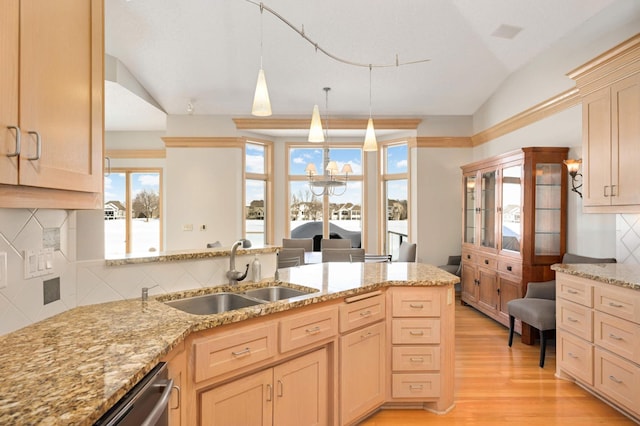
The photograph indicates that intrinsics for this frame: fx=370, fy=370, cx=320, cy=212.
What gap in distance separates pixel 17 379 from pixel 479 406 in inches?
106

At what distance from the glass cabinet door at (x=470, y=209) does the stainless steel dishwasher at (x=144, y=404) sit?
4780 millimetres

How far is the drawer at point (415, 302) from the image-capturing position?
2.48 metres

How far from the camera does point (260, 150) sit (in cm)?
689

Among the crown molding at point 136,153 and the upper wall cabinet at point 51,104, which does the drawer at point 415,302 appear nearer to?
the upper wall cabinet at point 51,104

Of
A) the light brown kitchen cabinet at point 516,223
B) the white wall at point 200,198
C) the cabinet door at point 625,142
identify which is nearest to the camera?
the cabinet door at point 625,142

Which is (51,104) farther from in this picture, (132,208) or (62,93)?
(132,208)

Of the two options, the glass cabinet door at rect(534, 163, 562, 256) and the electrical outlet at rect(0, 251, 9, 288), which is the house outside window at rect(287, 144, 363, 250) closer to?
the glass cabinet door at rect(534, 163, 562, 256)

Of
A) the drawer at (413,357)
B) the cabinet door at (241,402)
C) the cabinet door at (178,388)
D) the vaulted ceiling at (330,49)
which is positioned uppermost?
the vaulted ceiling at (330,49)

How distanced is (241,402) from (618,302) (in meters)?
2.43

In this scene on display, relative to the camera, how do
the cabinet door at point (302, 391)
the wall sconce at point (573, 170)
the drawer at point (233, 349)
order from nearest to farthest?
1. the drawer at point (233, 349)
2. the cabinet door at point (302, 391)
3. the wall sconce at point (573, 170)

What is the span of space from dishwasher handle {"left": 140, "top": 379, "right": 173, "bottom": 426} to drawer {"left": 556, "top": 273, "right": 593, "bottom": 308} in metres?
2.82

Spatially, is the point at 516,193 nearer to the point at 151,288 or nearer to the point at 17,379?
the point at 151,288

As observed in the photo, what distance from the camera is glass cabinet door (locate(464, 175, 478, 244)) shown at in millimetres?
5230

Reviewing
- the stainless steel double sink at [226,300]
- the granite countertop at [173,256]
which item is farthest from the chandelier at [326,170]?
the stainless steel double sink at [226,300]
